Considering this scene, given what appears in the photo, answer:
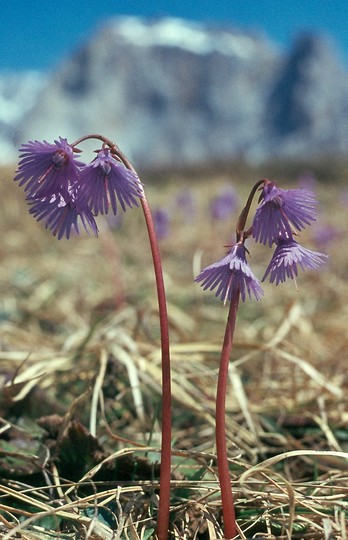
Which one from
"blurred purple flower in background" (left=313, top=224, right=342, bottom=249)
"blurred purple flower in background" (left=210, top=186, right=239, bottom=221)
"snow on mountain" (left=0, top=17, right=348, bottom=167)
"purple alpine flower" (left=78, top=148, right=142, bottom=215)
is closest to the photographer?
"purple alpine flower" (left=78, top=148, right=142, bottom=215)

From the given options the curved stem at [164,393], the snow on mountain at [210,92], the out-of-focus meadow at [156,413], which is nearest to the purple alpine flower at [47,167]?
the curved stem at [164,393]

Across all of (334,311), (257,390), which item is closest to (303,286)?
(334,311)

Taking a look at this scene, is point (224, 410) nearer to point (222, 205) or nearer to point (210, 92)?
point (222, 205)

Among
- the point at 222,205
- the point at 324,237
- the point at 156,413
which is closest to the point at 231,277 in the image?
the point at 156,413

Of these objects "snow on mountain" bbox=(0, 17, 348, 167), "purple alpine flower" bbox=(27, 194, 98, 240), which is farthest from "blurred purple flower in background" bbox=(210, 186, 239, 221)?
"snow on mountain" bbox=(0, 17, 348, 167)

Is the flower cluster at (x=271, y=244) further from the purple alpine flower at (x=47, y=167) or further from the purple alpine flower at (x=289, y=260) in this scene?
the purple alpine flower at (x=47, y=167)

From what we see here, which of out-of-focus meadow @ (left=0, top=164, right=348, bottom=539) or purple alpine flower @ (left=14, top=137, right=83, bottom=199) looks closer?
purple alpine flower @ (left=14, top=137, right=83, bottom=199)

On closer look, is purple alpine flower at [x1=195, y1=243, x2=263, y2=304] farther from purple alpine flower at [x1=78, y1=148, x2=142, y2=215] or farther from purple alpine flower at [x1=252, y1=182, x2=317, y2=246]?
purple alpine flower at [x1=78, y1=148, x2=142, y2=215]
